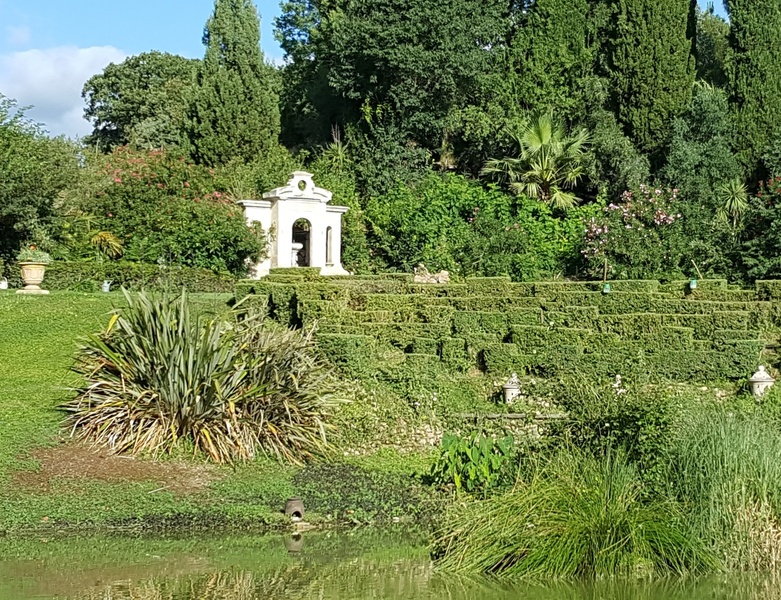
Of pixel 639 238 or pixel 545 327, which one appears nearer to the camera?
pixel 545 327

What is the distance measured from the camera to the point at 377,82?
89.2 ft

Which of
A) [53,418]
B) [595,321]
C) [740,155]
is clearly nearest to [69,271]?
[53,418]

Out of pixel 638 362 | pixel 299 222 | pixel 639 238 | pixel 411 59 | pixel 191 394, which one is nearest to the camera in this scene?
pixel 191 394

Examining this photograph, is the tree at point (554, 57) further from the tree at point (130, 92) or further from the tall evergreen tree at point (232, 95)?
the tree at point (130, 92)

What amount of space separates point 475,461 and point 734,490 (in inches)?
80.2

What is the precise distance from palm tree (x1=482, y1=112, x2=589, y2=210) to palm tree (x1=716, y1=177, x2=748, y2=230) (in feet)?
11.7

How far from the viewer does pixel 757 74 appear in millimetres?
25484

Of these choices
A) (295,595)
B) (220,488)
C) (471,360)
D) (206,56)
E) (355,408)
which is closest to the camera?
(295,595)

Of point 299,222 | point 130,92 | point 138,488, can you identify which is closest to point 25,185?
point 299,222

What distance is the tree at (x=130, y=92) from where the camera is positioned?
39.5 meters

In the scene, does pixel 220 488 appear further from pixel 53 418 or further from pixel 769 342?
pixel 769 342

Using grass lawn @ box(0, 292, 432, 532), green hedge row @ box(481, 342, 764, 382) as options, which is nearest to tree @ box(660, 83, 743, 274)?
green hedge row @ box(481, 342, 764, 382)

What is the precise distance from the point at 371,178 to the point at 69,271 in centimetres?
1043

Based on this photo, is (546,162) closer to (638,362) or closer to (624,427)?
(638,362)
